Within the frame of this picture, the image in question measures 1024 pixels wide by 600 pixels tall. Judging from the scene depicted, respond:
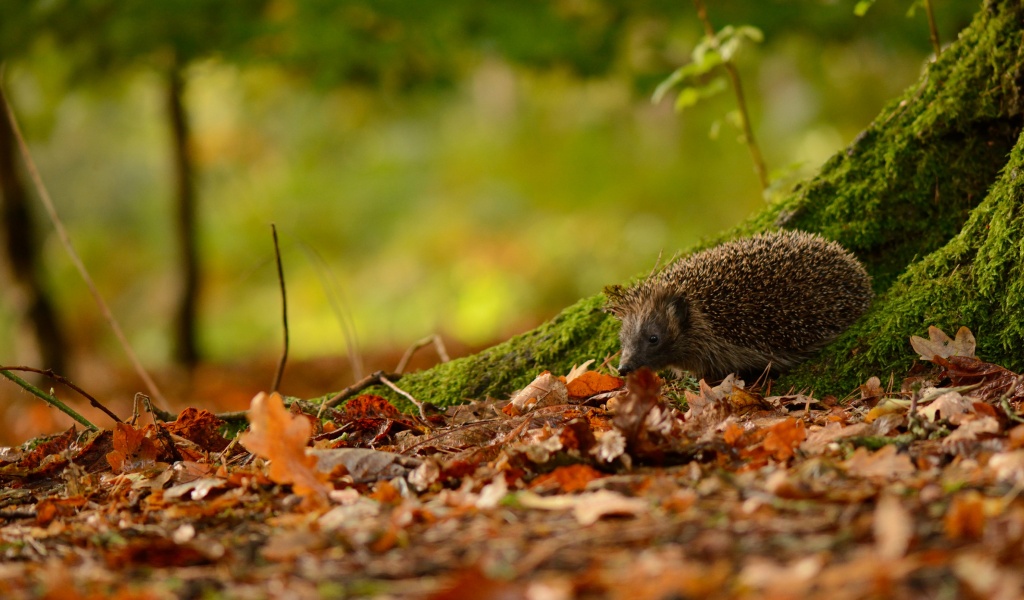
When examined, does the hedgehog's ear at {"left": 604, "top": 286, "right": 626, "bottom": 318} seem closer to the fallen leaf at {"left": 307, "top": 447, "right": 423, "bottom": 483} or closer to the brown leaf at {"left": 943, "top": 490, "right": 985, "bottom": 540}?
the fallen leaf at {"left": 307, "top": 447, "right": 423, "bottom": 483}

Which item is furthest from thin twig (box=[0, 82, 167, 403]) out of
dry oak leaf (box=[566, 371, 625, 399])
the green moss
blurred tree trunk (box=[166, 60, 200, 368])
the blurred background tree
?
blurred tree trunk (box=[166, 60, 200, 368])

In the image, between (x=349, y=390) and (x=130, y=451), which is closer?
(x=130, y=451)

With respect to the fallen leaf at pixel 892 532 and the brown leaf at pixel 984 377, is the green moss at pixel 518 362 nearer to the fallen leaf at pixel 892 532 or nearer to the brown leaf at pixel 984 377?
the brown leaf at pixel 984 377

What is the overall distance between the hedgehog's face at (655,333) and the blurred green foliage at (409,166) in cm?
561

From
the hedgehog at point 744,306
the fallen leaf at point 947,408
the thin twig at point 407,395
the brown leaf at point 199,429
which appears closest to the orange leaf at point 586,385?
the hedgehog at point 744,306

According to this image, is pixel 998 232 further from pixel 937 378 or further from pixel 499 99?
pixel 499 99

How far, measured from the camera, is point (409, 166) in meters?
21.6

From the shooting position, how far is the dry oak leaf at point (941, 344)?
394 centimetres

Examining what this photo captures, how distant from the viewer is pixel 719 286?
17.3ft

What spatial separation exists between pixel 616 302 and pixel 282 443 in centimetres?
270

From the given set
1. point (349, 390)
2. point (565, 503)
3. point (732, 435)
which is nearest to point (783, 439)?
point (732, 435)

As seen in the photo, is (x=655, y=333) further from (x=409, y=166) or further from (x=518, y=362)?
(x=409, y=166)

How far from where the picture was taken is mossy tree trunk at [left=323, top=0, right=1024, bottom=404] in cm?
416

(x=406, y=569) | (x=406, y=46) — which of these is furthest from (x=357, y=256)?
(x=406, y=569)
